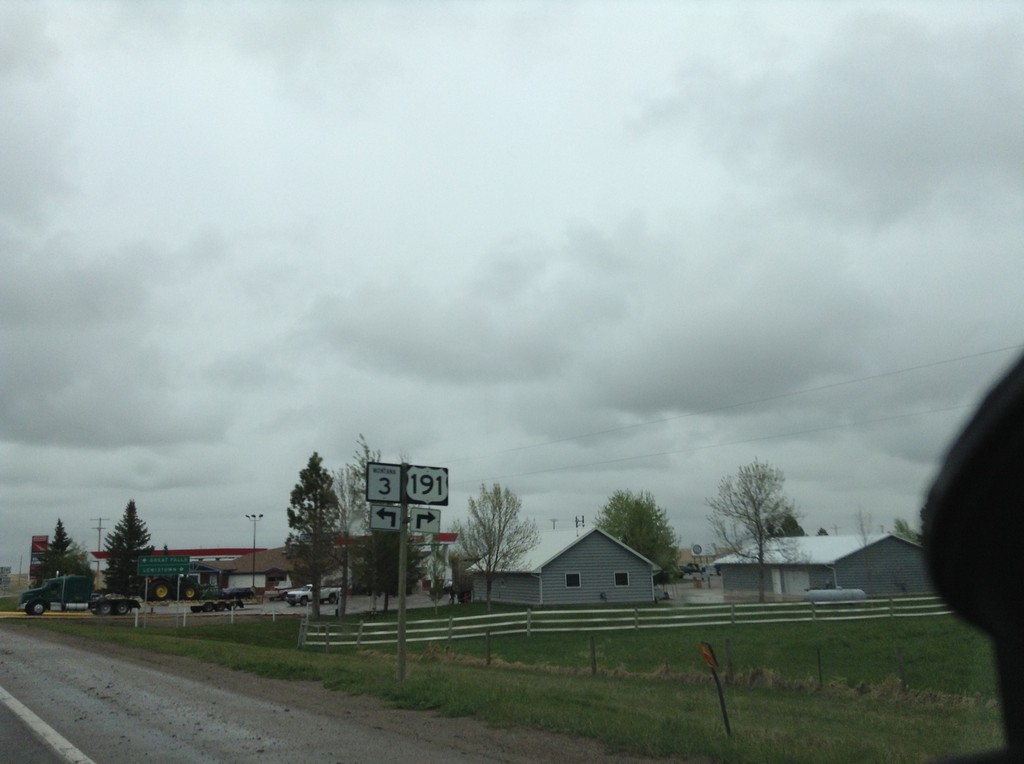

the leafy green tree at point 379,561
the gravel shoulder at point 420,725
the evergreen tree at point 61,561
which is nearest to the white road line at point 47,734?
the gravel shoulder at point 420,725

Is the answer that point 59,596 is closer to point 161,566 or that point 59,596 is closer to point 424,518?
point 161,566

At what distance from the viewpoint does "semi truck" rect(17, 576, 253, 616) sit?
58438 mm

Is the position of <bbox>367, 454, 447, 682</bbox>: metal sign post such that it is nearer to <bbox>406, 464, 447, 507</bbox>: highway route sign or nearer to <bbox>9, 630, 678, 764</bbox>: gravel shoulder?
<bbox>406, 464, 447, 507</bbox>: highway route sign

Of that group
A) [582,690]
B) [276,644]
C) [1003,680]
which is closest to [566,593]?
[276,644]

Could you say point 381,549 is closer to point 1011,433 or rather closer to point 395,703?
point 395,703

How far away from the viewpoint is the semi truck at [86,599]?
5844cm

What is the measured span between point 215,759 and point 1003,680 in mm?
8431

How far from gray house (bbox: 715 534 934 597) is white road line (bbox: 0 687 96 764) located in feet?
163

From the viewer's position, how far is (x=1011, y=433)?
181cm

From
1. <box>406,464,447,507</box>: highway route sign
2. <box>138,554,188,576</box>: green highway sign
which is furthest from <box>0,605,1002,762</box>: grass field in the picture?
<box>138,554,188,576</box>: green highway sign

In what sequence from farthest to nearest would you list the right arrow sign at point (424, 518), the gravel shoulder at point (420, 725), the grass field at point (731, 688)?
1. the right arrow sign at point (424, 518)
2. the grass field at point (731, 688)
3. the gravel shoulder at point (420, 725)

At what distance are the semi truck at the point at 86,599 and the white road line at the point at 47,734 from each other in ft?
150

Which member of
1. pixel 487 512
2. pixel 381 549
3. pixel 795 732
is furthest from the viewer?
pixel 487 512

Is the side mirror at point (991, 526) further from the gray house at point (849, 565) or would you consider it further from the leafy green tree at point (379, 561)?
the gray house at point (849, 565)
